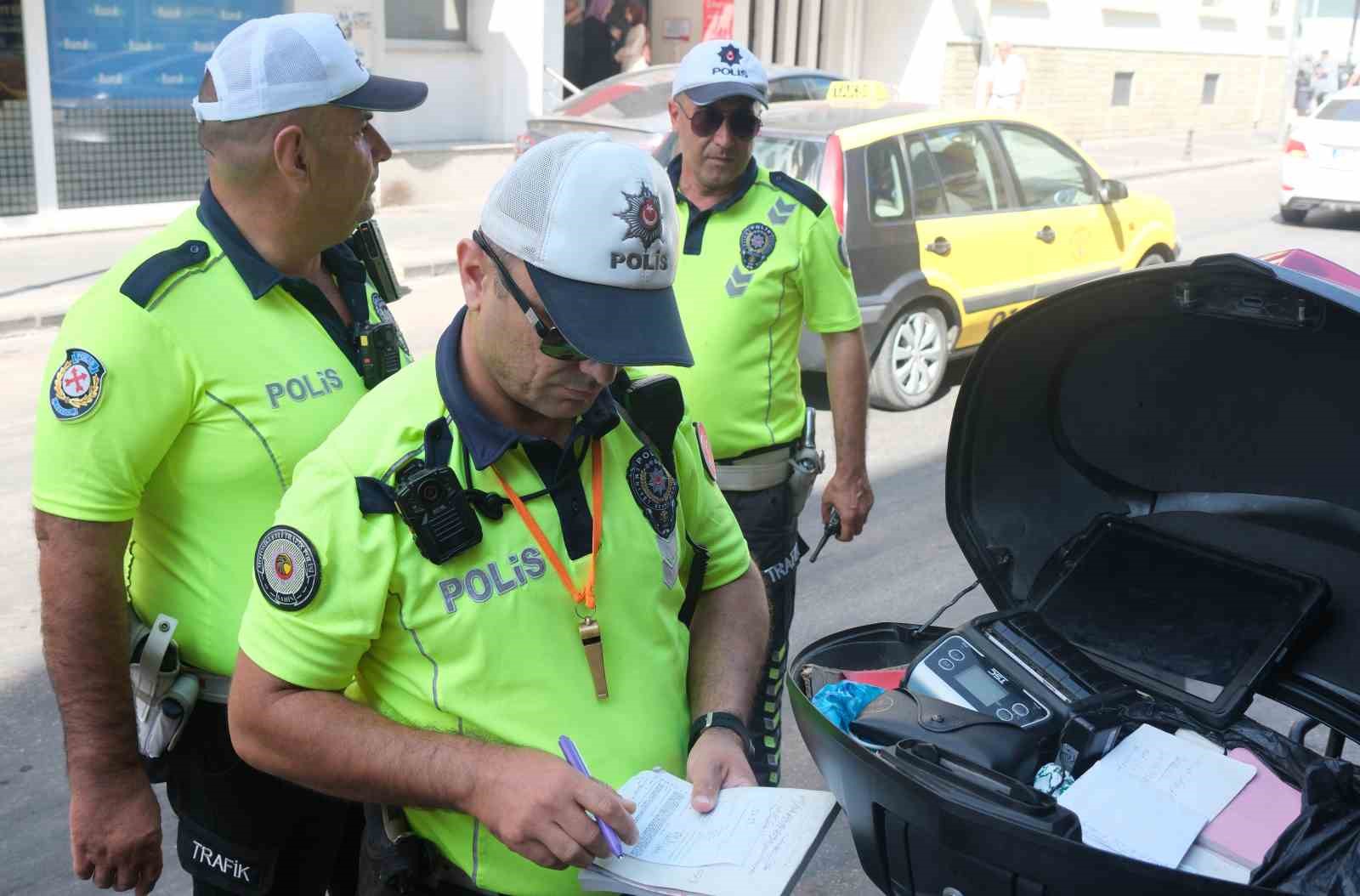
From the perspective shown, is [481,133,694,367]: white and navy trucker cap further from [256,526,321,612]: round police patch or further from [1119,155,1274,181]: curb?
[1119,155,1274,181]: curb

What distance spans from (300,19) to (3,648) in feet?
11.0

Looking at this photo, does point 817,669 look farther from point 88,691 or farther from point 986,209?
point 986,209

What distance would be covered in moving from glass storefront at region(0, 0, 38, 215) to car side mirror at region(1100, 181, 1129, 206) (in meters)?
9.07

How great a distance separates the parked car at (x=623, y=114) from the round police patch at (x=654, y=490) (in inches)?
296

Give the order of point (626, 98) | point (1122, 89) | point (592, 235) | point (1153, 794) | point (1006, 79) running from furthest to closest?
point (1122, 89), point (1006, 79), point (626, 98), point (1153, 794), point (592, 235)

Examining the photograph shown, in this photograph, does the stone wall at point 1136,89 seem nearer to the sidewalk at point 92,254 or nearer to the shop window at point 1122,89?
the shop window at point 1122,89

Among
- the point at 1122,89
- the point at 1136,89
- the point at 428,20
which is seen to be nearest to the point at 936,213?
the point at 428,20

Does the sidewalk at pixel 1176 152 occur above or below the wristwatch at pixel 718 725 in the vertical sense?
below

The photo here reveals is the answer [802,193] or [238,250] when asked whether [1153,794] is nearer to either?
[238,250]

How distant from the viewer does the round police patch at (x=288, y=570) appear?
1.80 meters

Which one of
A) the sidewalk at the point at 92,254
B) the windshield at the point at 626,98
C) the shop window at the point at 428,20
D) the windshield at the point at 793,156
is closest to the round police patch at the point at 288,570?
the windshield at the point at 793,156

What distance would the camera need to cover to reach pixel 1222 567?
2389mm

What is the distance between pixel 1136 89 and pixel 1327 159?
1046 centimetres

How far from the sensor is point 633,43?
18312 mm
